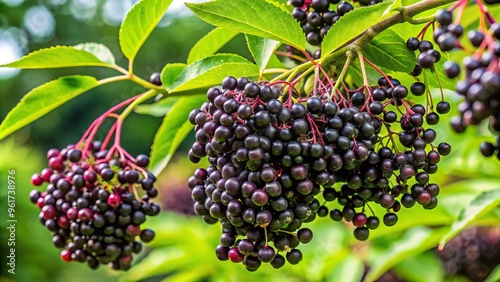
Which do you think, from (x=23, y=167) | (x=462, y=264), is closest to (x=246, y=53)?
(x=23, y=167)

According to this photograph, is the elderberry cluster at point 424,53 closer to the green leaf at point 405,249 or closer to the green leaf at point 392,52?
the green leaf at point 392,52

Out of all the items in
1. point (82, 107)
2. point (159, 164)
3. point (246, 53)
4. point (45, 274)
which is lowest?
point (82, 107)

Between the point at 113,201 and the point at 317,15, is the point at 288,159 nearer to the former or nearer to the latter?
the point at 317,15

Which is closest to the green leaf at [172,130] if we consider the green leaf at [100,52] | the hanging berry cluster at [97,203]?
the hanging berry cluster at [97,203]

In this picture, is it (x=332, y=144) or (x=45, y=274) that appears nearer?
(x=332, y=144)

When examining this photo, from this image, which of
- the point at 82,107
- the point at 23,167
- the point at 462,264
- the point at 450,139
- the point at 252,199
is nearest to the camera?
the point at 252,199

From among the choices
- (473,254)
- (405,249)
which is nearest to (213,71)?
(405,249)

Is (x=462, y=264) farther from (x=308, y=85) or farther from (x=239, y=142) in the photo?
(x=239, y=142)

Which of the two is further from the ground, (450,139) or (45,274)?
(450,139)
